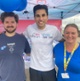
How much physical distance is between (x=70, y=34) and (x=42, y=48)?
369mm

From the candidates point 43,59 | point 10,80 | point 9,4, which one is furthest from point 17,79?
point 9,4

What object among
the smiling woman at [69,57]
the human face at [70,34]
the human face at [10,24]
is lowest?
the smiling woman at [69,57]

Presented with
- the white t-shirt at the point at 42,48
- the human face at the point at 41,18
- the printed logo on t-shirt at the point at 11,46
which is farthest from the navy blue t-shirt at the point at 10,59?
the human face at the point at 41,18

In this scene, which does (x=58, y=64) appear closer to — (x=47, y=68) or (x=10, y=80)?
(x=47, y=68)

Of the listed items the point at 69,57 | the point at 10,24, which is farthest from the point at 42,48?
the point at 10,24

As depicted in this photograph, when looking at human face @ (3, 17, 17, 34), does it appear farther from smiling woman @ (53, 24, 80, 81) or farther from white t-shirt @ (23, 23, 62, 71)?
smiling woman @ (53, 24, 80, 81)

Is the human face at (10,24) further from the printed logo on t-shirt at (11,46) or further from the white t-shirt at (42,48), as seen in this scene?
the white t-shirt at (42,48)

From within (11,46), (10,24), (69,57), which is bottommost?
(69,57)

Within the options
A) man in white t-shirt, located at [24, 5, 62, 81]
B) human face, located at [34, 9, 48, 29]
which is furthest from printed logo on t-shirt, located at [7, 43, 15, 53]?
human face, located at [34, 9, 48, 29]

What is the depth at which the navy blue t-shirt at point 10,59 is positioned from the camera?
215 centimetres

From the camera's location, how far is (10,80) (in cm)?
217

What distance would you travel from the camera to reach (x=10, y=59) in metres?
2.15

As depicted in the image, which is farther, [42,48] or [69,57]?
[42,48]

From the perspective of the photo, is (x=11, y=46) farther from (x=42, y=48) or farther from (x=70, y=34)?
(x=70, y=34)
